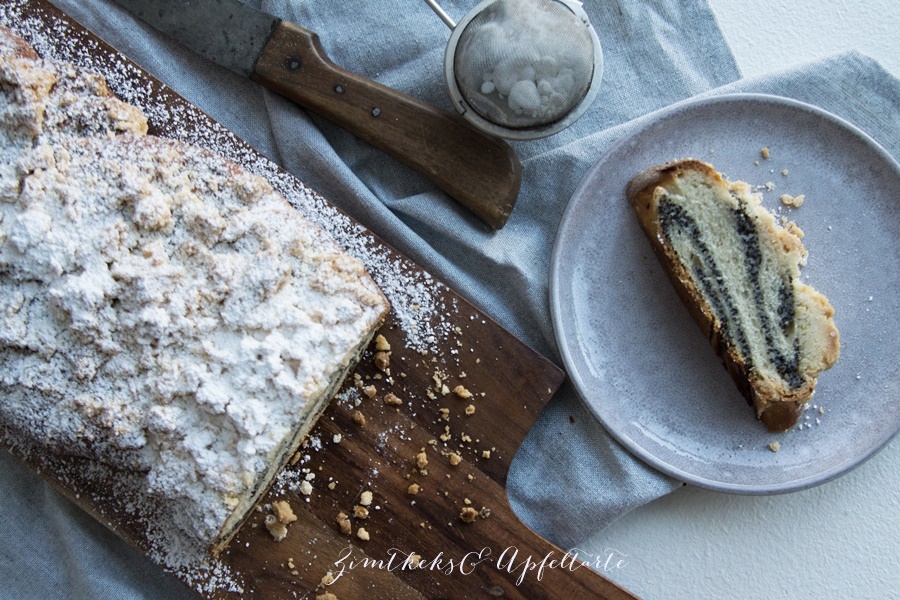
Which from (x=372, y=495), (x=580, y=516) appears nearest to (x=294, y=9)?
(x=372, y=495)

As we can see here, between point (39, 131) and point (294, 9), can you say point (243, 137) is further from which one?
point (39, 131)

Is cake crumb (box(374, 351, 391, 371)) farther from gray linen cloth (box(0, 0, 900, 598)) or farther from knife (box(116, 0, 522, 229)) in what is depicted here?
knife (box(116, 0, 522, 229))

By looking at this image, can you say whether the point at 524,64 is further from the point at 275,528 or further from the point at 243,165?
the point at 275,528

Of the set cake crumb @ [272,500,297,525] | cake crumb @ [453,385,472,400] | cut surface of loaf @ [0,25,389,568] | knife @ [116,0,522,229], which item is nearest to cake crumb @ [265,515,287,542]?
cake crumb @ [272,500,297,525]

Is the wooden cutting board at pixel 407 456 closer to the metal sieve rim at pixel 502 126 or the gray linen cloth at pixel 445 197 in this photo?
the gray linen cloth at pixel 445 197

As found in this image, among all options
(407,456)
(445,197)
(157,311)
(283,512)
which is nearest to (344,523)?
(283,512)

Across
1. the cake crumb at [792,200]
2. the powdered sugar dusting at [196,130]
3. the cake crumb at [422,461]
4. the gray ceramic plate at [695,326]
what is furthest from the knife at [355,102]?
the cake crumb at [792,200]
